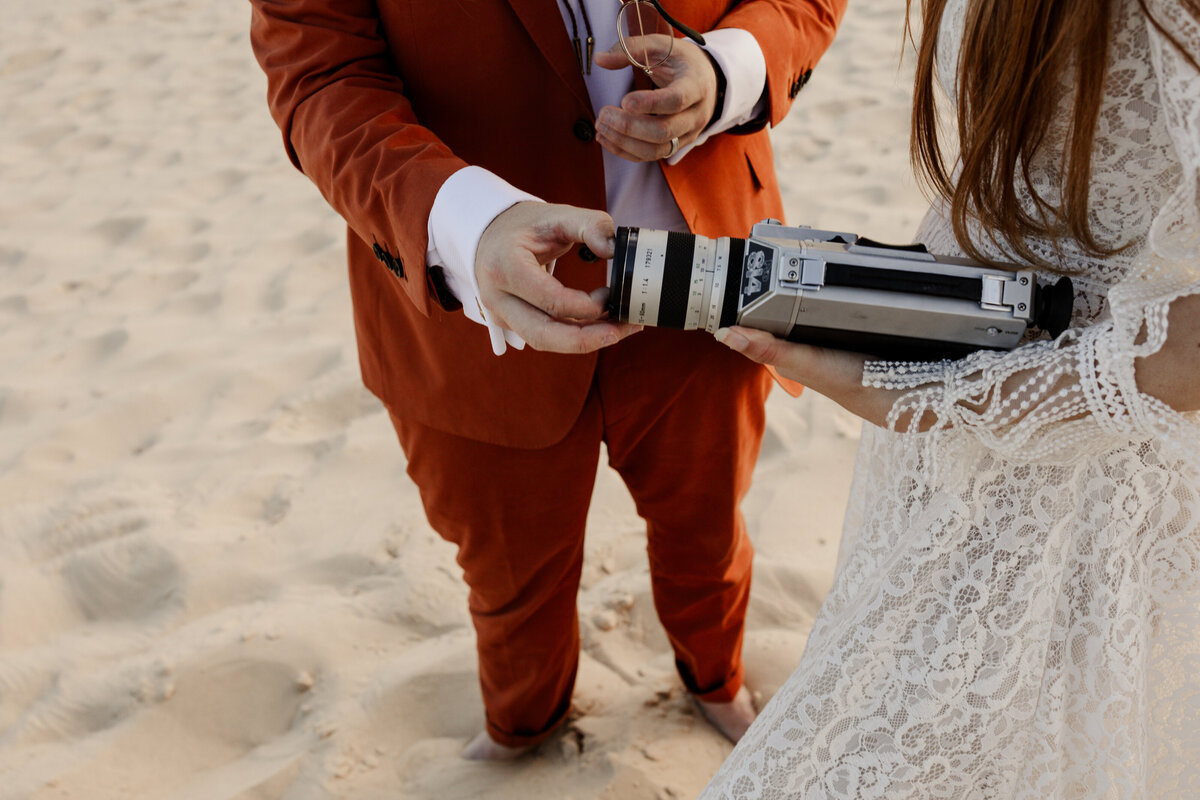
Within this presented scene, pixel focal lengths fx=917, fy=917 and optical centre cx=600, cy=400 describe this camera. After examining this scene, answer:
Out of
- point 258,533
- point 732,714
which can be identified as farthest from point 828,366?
point 258,533

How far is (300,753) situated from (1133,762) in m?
1.35

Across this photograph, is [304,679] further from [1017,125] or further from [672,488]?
[1017,125]

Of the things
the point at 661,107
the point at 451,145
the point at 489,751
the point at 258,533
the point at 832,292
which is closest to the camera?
the point at 832,292

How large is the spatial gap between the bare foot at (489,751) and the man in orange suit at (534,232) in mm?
108

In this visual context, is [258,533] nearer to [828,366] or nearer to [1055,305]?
[828,366]

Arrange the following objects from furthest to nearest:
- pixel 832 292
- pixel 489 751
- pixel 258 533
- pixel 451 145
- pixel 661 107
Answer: pixel 258 533 → pixel 489 751 → pixel 451 145 → pixel 661 107 → pixel 832 292

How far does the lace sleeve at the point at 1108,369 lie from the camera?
78 centimetres

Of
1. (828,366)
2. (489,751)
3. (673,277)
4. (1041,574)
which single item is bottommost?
(489,751)

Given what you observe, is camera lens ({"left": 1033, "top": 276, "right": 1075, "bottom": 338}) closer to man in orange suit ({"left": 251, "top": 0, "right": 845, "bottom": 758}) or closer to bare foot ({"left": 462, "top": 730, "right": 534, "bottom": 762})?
man in orange suit ({"left": 251, "top": 0, "right": 845, "bottom": 758})

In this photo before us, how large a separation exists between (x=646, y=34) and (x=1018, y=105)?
1.61 feet

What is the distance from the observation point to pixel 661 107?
1.12 m

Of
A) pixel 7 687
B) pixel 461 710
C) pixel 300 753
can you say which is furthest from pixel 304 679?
pixel 7 687

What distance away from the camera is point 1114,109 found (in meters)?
0.85

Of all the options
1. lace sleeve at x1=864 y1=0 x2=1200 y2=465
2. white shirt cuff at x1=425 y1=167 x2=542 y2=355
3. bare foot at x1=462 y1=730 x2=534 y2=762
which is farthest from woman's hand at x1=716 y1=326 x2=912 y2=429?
bare foot at x1=462 y1=730 x2=534 y2=762
